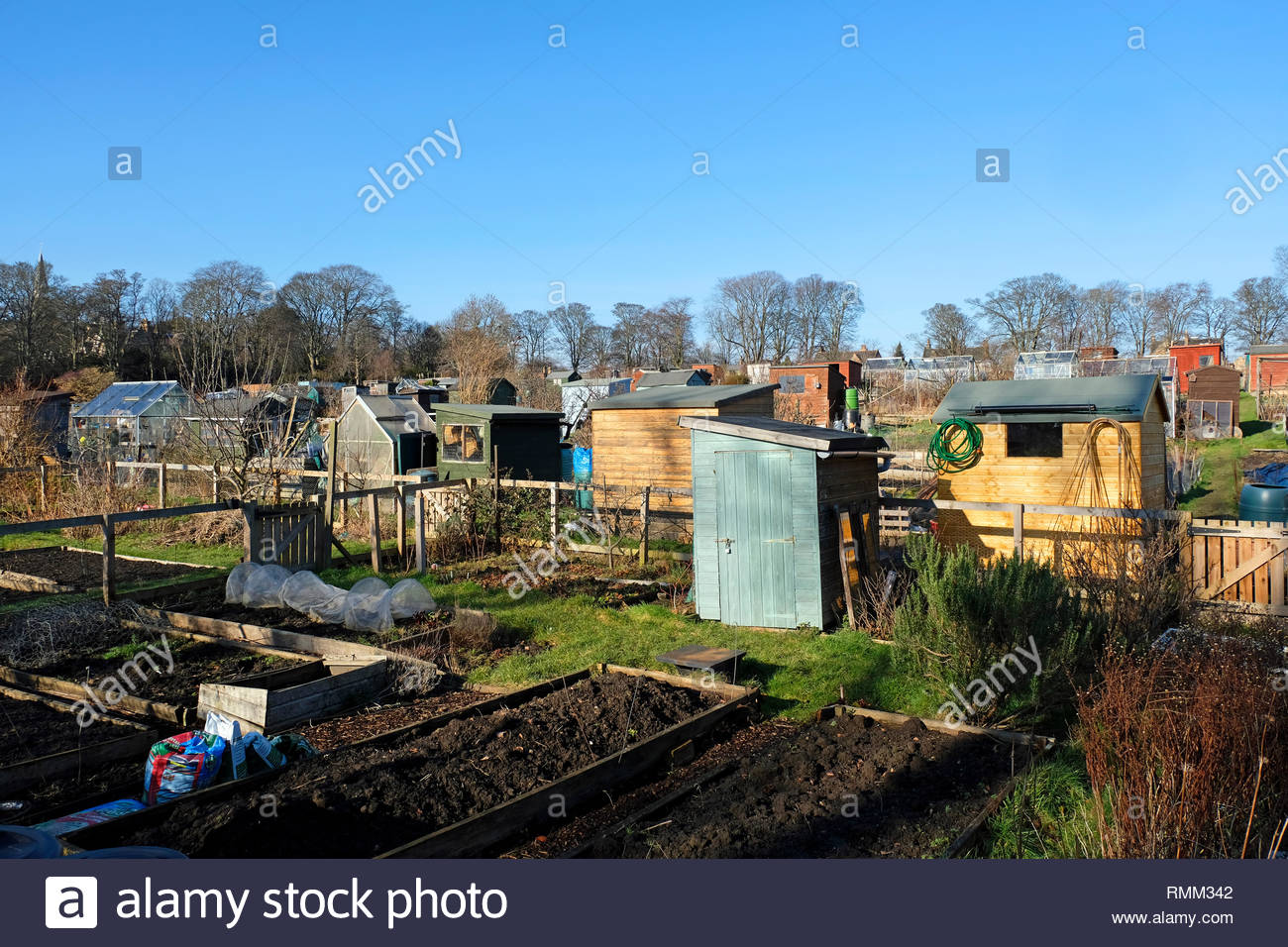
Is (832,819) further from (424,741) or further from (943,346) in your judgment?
(943,346)

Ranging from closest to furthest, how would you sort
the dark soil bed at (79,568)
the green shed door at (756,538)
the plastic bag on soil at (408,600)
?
1. the green shed door at (756,538)
2. the plastic bag on soil at (408,600)
3. the dark soil bed at (79,568)

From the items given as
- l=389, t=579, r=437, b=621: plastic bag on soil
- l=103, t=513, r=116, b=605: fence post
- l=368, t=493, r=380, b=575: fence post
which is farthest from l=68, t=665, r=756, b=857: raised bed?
l=368, t=493, r=380, b=575: fence post

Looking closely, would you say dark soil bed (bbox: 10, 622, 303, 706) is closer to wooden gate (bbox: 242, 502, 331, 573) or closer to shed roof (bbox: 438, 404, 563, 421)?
wooden gate (bbox: 242, 502, 331, 573)

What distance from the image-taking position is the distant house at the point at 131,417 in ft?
94.8

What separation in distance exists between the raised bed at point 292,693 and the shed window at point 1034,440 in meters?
10.5

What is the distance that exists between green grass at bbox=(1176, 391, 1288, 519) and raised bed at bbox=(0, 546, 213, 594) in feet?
57.9

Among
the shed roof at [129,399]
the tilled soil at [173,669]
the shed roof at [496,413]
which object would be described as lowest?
the tilled soil at [173,669]

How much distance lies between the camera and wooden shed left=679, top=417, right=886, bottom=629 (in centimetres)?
976

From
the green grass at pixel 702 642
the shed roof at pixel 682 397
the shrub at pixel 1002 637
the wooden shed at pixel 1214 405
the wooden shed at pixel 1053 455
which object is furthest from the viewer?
the wooden shed at pixel 1214 405

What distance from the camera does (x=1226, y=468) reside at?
2728 centimetres

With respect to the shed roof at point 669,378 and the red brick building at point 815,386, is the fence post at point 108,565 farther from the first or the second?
the red brick building at point 815,386

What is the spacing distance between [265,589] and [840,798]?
858 cm

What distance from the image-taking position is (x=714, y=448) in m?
10.3

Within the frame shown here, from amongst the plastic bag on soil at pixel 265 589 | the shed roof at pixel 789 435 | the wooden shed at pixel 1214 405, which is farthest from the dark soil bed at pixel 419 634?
the wooden shed at pixel 1214 405
